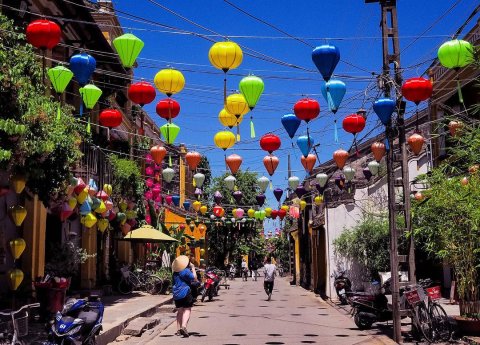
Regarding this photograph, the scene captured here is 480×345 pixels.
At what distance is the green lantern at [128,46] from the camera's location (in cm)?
909

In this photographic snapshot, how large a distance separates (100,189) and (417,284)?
32.9ft

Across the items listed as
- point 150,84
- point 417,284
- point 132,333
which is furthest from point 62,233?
point 417,284

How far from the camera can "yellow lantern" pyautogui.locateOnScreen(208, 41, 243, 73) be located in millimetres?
9422

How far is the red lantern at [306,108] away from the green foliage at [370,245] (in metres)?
11.9

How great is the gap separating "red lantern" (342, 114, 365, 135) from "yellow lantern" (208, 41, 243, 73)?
11.7 feet

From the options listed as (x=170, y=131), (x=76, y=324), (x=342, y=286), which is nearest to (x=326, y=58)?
(x=170, y=131)

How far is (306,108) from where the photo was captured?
10.8m

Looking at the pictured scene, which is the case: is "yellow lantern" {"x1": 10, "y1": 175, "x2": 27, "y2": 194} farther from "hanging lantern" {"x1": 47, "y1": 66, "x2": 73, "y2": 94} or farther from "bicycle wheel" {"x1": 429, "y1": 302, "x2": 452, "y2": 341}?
"bicycle wheel" {"x1": 429, "y1": 302, "x2": 452, "y2": 341}

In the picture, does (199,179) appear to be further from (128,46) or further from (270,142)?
(128,46)

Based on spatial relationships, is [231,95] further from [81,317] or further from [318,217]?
[318,217]

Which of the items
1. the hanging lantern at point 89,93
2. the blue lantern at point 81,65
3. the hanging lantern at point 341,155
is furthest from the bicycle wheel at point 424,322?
the blue lantern at point 81,65

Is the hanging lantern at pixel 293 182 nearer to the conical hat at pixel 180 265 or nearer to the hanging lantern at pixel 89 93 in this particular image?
the conical hat at pixel 180 265

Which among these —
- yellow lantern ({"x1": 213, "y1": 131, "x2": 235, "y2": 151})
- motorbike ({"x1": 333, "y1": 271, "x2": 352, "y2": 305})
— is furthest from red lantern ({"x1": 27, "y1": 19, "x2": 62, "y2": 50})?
motorbike ({"x1": 333, "y1": 271, "x2": 352, "y2": 305})

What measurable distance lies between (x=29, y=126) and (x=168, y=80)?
2424 mm
